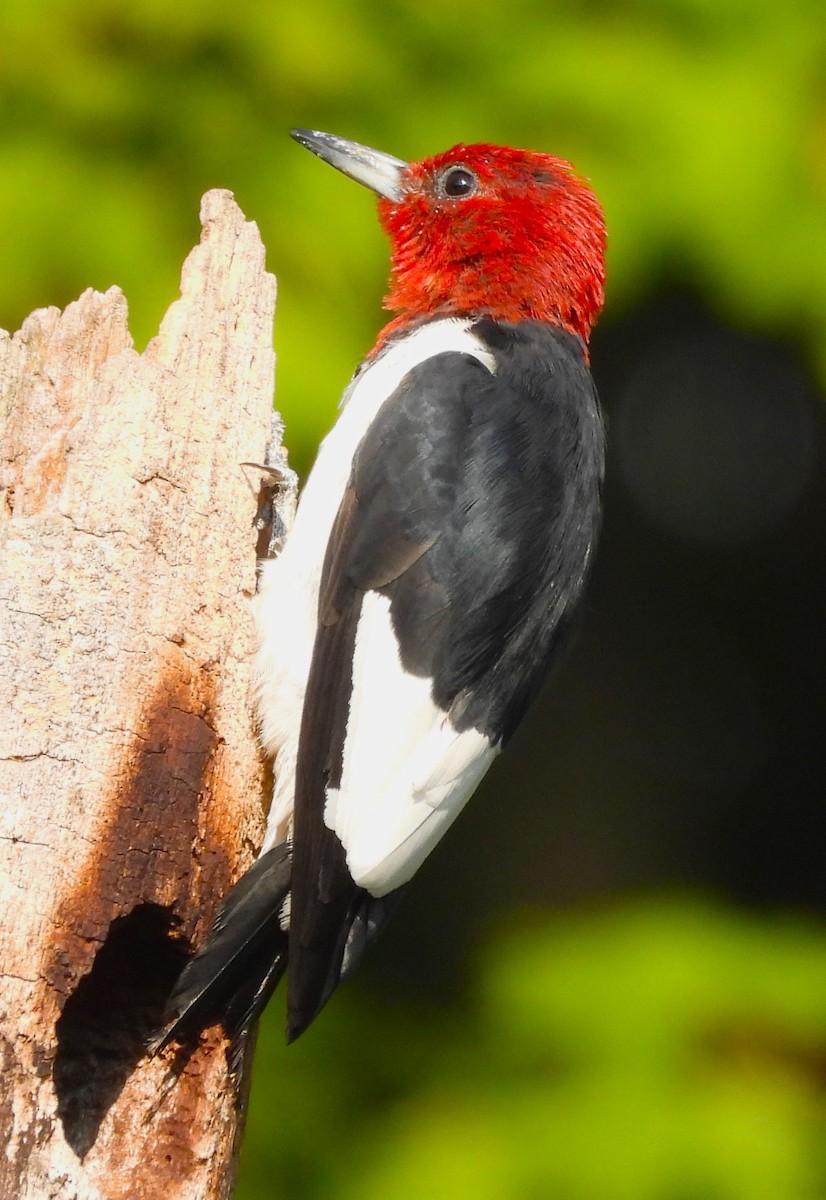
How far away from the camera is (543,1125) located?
2750mm

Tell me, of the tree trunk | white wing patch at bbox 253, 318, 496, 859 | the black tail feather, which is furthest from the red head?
the black tail feather

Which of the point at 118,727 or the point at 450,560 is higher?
the point at 450,560

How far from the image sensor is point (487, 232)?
296 cm

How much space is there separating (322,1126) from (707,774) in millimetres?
1477

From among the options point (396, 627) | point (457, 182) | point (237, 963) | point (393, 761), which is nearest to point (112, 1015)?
point (237, 963)

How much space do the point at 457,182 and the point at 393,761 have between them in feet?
4.52

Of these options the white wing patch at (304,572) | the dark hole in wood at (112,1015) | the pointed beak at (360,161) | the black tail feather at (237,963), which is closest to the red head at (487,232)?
the pointed beak at (360,161)

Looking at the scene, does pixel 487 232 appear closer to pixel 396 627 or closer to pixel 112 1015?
pixel 396 627

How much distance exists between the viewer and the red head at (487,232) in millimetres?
2869

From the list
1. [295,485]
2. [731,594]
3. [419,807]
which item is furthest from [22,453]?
[731,594]

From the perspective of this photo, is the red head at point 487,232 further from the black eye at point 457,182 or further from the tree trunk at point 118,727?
the tree trunk at point 118,727

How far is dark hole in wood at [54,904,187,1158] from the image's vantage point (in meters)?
1.92

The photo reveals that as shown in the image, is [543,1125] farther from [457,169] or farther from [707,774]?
[457,169]

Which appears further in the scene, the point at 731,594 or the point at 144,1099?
the point at 731,594
